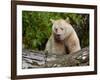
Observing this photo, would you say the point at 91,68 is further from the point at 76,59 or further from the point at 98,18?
the point at 98,18

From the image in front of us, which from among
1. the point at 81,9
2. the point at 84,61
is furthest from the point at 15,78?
the point at 81,9

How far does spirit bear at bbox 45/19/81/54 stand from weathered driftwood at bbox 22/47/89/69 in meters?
0.05

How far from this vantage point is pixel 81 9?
7.06 feet

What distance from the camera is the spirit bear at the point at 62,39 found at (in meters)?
2.06

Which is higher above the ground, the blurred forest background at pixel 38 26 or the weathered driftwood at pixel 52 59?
the blurred forest background at pixel 38 26

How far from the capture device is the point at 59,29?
208 centimetres

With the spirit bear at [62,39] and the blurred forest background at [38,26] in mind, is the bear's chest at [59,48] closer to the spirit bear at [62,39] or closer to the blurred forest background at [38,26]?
the spirit bear at [62,39]

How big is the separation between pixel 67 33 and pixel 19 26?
490mm

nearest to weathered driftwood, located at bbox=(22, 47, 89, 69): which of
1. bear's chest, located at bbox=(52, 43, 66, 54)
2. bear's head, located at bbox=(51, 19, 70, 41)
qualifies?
bear's chest, located at bbox=(52, 43, 66, 54)

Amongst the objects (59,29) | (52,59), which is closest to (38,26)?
(59,29)

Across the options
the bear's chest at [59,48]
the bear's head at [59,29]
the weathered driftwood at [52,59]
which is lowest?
the weathered driftwood at [52,59]

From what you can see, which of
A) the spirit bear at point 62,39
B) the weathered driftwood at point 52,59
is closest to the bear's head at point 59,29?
the spirit bear at point 62,39

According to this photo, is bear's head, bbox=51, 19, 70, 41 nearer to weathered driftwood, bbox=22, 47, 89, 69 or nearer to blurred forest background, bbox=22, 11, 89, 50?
blurred forest background, bbox=22, 11, 89, 50

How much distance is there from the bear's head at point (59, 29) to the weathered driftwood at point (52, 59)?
0.61 ft
